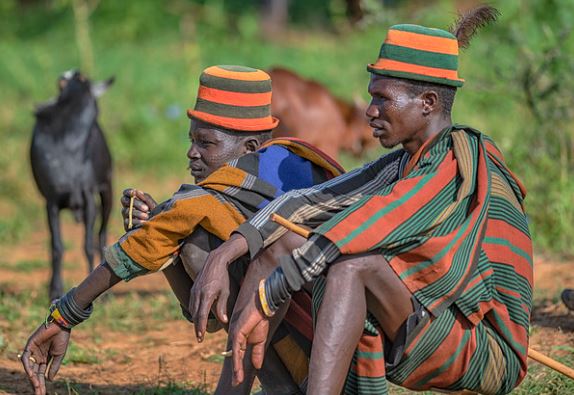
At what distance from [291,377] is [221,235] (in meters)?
0.62

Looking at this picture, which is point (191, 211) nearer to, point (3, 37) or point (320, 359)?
point (320, 359)

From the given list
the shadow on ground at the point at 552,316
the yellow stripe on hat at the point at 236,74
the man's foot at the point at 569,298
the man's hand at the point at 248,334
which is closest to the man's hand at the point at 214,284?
the man's hand at the point at 248,334

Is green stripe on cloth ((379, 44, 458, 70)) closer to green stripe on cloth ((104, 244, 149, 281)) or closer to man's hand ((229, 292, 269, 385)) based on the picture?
man's hand ((229, 292, 269, 385))

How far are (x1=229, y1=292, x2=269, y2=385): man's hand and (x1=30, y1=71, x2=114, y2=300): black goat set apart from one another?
393 centimetres

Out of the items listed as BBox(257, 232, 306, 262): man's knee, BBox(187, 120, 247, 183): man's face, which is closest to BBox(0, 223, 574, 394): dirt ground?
BBox(187, 120, 247, 183): man's face

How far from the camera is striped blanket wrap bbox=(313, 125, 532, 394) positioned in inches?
126

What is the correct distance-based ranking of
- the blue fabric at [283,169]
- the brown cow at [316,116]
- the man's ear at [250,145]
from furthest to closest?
the brown cow at [316,116]
the man's ear at [250,145]
the blue fabric at [283,169]

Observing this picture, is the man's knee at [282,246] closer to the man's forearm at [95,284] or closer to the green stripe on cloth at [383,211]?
the green stripe on cloth at [383,211]

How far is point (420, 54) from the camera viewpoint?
340 centimetres

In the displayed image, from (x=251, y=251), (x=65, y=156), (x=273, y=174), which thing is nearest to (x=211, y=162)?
(x=273, y=174)

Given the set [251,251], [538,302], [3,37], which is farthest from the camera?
[3,37]

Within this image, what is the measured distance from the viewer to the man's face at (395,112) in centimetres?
346

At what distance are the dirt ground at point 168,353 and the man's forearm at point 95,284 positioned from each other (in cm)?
66

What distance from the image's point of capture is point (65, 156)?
7.25 m
